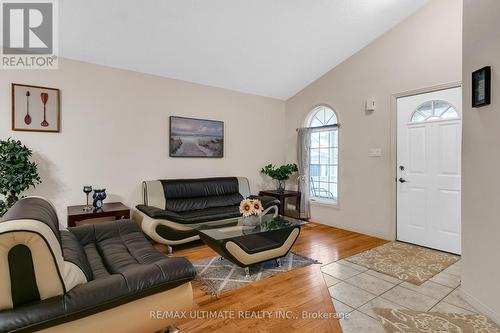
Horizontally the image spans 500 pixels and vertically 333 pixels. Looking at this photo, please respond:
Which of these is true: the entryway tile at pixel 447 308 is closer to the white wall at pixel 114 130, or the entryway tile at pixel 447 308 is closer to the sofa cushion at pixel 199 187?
the sofa cushion at pixel 199 187

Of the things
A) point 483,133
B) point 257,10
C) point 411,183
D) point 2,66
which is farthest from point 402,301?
point 2,66

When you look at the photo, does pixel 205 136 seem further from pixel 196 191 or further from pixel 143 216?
pixel 143 216

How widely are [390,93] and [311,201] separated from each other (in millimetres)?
2363

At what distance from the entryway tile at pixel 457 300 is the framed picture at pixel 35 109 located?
4.61 metres

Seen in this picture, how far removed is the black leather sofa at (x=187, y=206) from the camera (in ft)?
10.8

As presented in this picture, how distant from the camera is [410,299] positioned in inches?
89.6

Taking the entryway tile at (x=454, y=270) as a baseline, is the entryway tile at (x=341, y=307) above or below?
below

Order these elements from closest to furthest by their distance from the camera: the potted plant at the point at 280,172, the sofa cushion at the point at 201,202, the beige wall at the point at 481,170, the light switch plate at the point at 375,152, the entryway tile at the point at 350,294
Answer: the beige wall at the point at 481,170, the entryway tile at the point at 350,294, the sofa cushion at the point at 201,202, the light switch plate at the point at 375,152, the potted plant at the point at 280,172

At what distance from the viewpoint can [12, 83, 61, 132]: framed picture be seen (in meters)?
3.13

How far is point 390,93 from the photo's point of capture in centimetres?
391

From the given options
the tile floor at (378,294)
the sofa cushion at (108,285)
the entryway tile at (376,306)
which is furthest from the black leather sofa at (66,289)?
the entryway tile at (376,306)

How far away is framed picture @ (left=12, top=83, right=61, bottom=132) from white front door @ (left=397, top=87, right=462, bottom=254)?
4.68 meters
